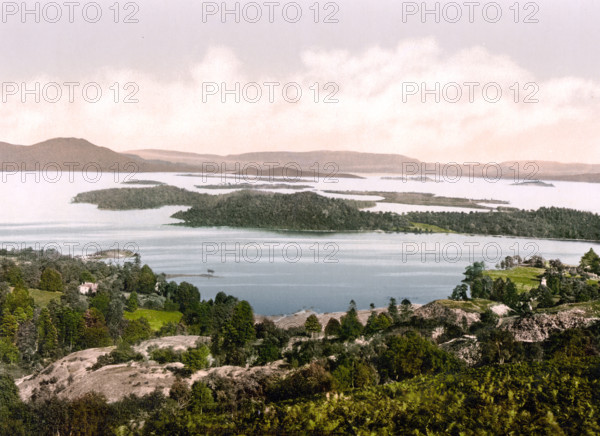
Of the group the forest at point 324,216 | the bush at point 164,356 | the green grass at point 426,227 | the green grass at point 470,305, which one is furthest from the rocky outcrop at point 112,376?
the green grass at point 426,227

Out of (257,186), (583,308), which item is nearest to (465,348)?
(583,308)

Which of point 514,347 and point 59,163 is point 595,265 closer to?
point 514,347

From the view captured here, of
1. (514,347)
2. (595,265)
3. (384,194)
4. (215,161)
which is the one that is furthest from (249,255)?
(595,265)

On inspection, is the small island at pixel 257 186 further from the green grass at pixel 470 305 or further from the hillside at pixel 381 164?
the green grass at pixel 470 305

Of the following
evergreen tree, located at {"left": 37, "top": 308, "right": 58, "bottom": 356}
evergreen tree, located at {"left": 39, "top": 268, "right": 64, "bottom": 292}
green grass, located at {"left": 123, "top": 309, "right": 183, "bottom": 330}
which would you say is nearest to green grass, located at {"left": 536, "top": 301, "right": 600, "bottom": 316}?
green grass, located at {"left": 123, "top": 309, "right": 183, "bottom": 330}

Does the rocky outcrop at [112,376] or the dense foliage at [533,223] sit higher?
the dense foliage at [533,223]

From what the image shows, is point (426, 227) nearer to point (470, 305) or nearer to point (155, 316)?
point (470, 305)
